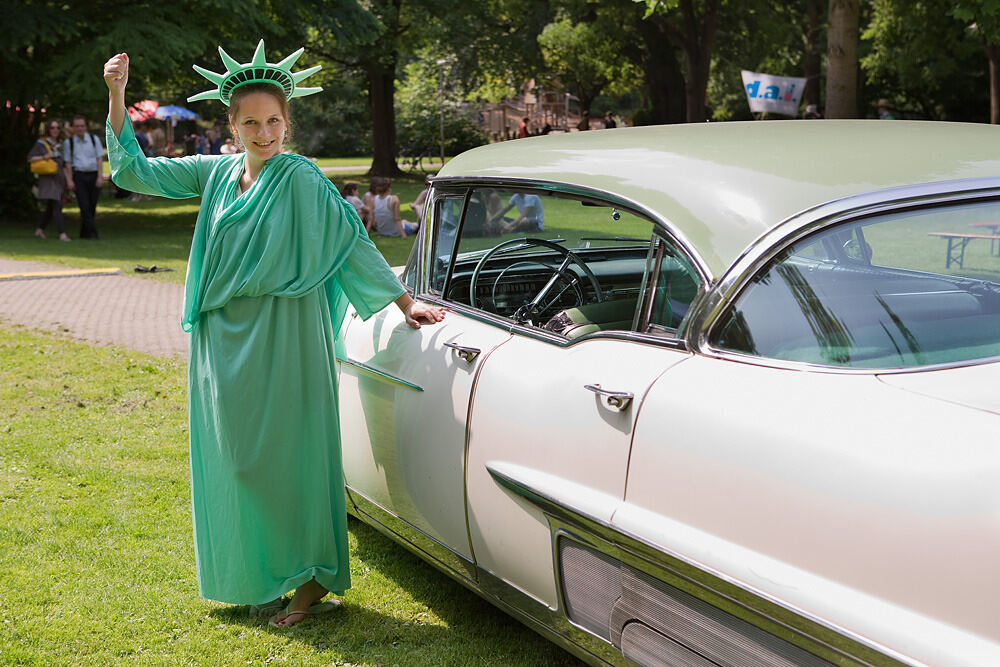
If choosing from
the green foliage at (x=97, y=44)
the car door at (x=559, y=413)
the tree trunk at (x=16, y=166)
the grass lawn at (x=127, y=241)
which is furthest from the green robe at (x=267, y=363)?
the tree trunk at (x=16, y=166)

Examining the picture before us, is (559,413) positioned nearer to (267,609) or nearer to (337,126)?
(267,609)

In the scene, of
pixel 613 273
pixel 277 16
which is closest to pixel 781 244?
pixel 613 273

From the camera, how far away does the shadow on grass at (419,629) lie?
3.52 meters

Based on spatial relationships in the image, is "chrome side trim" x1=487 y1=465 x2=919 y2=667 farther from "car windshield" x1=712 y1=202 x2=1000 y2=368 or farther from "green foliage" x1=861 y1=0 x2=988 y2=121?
"green foliage" x1=861 y1=0 x2=988 y2=121

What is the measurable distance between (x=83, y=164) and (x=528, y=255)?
1395cm

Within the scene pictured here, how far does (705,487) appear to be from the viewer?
93.4 inches

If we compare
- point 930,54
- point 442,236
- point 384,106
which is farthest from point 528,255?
point 384,106

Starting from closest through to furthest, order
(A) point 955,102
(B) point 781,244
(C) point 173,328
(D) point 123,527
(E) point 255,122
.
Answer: (B) point 781,244 → (E) point 255,122 → (D) point 123,527 → (C) point 173,328 → (A) point 955,102

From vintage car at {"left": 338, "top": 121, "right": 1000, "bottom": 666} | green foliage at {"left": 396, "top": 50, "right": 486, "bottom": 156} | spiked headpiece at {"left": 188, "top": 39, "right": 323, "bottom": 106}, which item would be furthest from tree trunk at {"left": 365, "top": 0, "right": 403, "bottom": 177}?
vintage car at {"left": 338, "top": 121, "right": 1000, "bottom": 666}

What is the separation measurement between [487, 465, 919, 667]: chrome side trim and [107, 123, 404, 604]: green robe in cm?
95

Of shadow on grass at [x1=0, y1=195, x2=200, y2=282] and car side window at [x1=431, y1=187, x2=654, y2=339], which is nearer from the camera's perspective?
car side window at [x1=431, y1=187, x2=654, y2=339]

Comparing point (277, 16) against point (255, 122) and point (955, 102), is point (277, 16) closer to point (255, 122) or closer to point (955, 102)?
point (255, 122)

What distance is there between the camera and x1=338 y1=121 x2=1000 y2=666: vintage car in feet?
6.59

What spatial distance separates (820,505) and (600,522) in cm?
66
